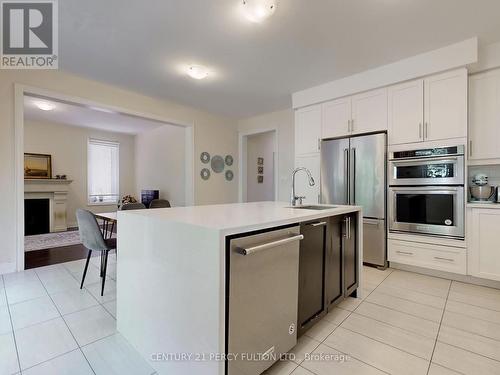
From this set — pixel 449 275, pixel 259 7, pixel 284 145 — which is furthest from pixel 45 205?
pixel 449 275

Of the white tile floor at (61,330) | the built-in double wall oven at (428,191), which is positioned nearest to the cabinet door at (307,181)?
the built-in double wall oven at (428,191)

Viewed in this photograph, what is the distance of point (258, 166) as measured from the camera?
21.2ft

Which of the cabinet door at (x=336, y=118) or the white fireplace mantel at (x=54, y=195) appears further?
the white fireplace mantel at (x=54, y=195)

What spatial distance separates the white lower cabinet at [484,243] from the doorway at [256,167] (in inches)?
140

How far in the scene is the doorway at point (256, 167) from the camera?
5672 mm

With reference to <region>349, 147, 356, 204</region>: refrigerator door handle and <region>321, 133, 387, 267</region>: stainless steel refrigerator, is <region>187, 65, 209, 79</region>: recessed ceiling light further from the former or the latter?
<region>349, 147, 356, 204</region>: refrigerator door handle

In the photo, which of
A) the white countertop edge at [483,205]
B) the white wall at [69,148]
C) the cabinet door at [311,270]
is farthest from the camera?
the white wall at [69,148]

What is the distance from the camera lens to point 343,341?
1.64 meters

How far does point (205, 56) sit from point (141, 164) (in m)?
5.12

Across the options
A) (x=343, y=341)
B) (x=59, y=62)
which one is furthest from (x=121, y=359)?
(x=59, y=62)

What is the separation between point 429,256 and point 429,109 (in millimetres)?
1662

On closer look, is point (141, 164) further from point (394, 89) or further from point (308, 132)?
point (394, 89)

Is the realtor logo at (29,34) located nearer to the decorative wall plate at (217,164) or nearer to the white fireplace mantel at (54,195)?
the decorative wall plate at (217,164)

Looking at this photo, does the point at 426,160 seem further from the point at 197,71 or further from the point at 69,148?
the point at 69,148
